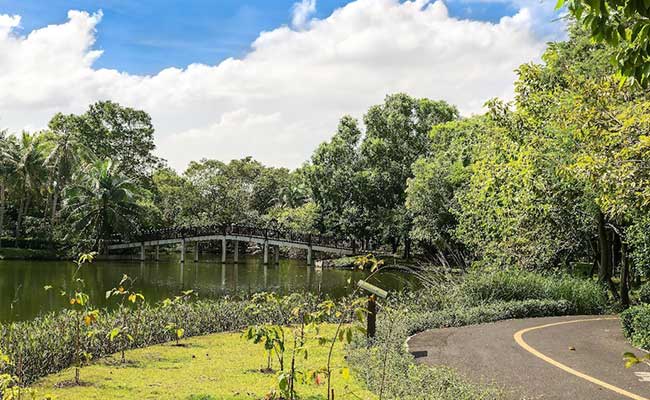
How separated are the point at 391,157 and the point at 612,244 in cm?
2258

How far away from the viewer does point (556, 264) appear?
20.1 meters

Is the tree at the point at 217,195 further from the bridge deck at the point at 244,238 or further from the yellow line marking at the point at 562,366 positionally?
the yellow line marking at the point at 562,366

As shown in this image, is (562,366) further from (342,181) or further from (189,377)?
(342,181)

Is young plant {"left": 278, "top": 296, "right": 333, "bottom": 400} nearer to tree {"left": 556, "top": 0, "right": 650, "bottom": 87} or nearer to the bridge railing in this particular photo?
tree {"left": 556, "top": 0, "right": 650, "bottom": 87}

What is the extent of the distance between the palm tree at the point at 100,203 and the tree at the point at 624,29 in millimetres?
38800

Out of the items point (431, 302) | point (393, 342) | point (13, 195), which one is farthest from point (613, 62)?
point (13, 195)

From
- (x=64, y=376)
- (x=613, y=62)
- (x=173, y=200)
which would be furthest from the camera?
(x=173, y=200)

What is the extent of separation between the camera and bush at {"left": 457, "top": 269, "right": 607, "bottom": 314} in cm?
1406

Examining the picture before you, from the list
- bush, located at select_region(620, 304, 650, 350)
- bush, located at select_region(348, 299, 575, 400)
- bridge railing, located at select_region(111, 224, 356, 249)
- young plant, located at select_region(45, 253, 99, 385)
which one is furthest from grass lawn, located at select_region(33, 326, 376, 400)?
bridge railing, located at select_region(111, 224, 356, 249)

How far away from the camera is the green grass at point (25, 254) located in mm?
36812

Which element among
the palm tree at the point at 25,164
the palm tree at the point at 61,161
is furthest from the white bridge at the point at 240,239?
the palm tree at the point at 25,164

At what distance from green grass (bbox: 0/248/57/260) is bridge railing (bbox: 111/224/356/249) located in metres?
4.73

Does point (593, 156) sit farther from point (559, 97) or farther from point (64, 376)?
point (64, 376)

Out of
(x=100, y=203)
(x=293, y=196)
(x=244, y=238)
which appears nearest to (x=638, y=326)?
(x=244, y=238)
